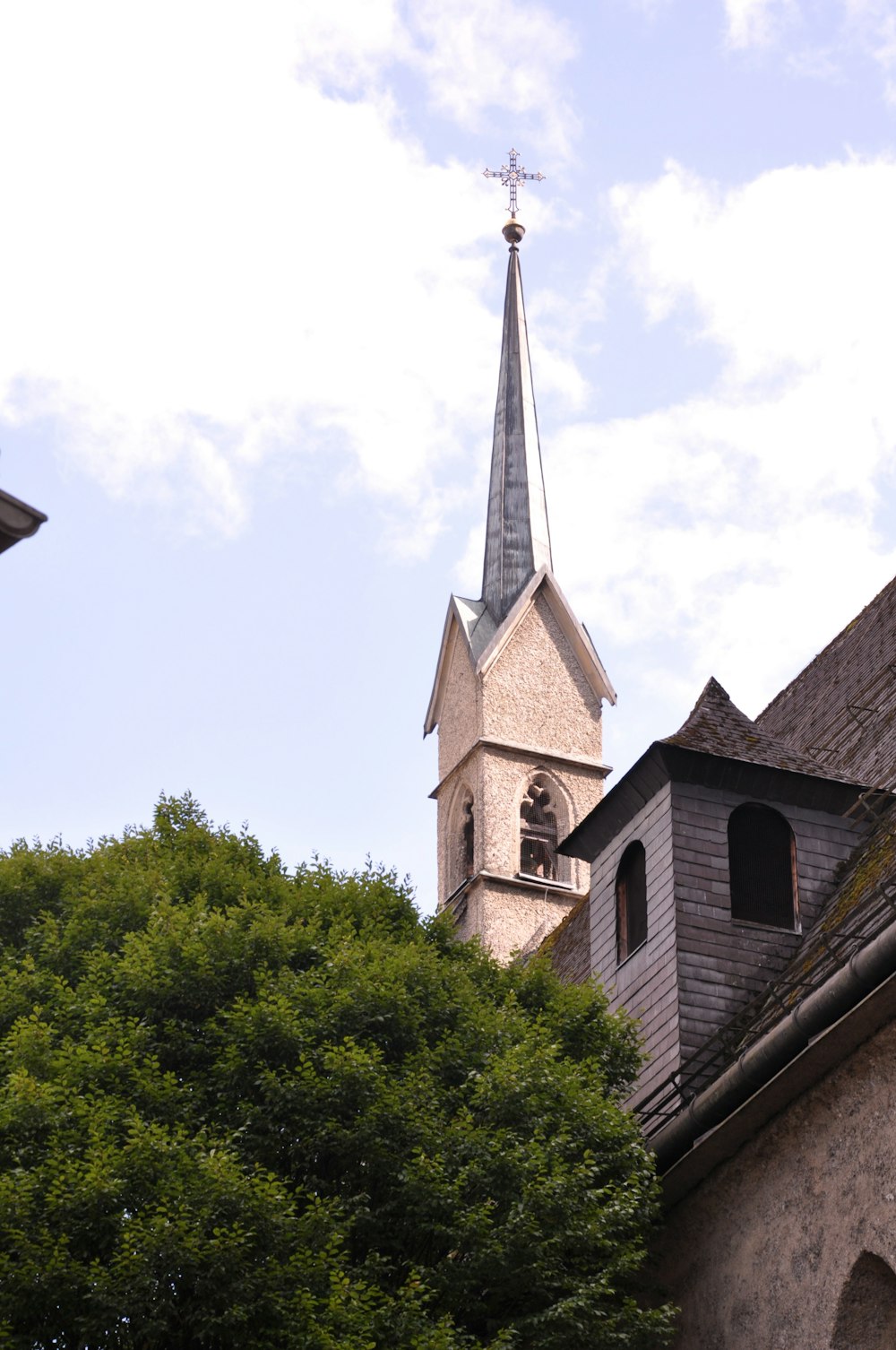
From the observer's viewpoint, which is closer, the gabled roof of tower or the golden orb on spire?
the gabled roof of tower

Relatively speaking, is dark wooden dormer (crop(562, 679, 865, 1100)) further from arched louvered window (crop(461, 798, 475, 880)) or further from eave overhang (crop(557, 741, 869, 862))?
arched louvered window (crop(461, 798, 475, 880))

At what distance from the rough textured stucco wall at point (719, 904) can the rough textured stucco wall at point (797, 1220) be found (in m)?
1.90

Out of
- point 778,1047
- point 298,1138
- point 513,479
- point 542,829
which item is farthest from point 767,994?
point 513,479

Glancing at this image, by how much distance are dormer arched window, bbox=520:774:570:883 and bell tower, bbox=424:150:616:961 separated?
0.02 m

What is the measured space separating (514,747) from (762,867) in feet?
49.8

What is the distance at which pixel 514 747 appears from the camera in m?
35.3

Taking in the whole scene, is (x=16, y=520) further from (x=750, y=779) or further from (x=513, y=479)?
(x=513, y=479)

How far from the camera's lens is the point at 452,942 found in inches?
786

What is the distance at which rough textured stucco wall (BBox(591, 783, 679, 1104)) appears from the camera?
19188mm

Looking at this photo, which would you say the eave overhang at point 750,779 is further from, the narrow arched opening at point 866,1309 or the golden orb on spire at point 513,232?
the golden orb on spire at point 513,232

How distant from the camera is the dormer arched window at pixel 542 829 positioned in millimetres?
35062

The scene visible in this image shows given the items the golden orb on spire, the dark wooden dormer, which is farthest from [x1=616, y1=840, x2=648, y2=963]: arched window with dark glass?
the golden orb on spire

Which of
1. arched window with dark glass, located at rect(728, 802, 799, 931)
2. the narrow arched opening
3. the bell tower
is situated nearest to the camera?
the narrow arched opening

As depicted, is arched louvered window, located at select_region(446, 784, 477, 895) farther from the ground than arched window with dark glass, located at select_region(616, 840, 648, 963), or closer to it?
farther from the ground
